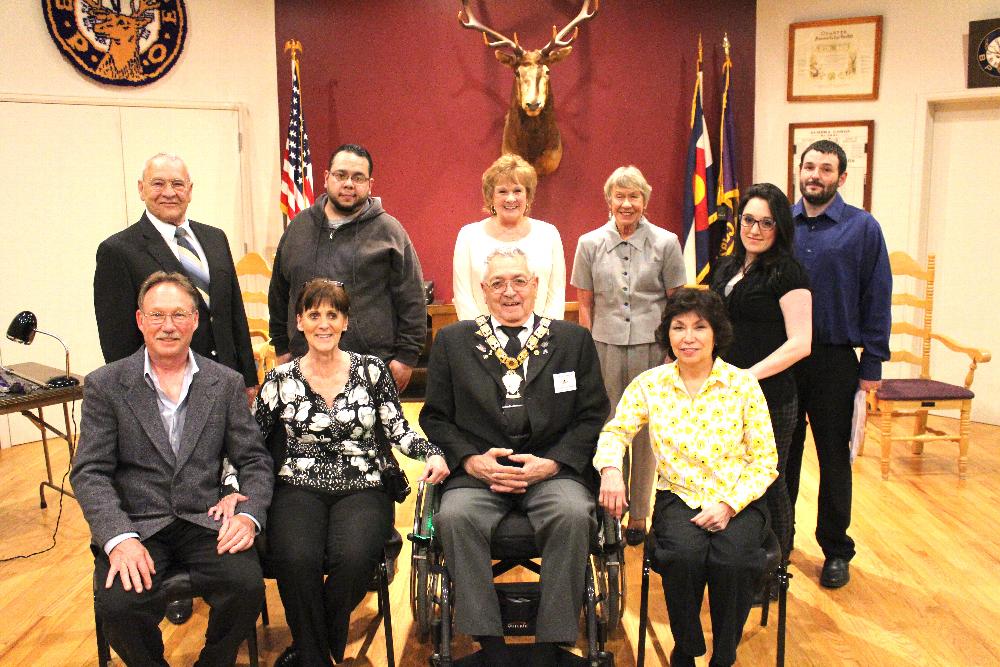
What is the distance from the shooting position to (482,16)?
5.43 metres

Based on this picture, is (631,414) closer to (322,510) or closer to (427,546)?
(427,546)

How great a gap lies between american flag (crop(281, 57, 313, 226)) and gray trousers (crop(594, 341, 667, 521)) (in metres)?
2.90

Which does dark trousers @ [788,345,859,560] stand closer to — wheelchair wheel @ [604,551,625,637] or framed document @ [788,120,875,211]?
wheelchair wheel @ [604,551,625,637]

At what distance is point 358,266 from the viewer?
290 cm

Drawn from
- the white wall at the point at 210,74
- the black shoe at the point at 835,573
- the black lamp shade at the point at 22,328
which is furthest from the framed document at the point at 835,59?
the black lamp shade at the point at 22,328

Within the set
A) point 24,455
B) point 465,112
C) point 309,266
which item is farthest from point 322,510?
point 465,112

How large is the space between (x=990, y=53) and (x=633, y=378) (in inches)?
139

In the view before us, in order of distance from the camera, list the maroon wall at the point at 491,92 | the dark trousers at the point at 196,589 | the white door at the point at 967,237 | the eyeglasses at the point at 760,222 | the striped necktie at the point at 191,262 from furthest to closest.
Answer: the maroon wall at the point at 491,92, the white door at the point at 967,237, the striped necktie at the point at 191,262, the eyeglasses at the point at 760,222, the dark trousers at the point at 196,589

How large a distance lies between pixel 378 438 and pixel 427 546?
417mm

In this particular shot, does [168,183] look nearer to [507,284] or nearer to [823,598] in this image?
[507,284]

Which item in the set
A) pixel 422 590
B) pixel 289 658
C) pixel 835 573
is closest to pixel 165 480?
pixel 289 658

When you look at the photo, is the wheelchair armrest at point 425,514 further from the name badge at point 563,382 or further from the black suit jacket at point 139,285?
the black suit jacket at point 139,285

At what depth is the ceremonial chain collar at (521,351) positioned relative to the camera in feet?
8.30

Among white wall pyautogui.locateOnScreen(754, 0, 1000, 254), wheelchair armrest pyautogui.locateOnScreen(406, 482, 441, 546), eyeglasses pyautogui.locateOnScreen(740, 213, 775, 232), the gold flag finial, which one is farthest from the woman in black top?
the gold flag finial
